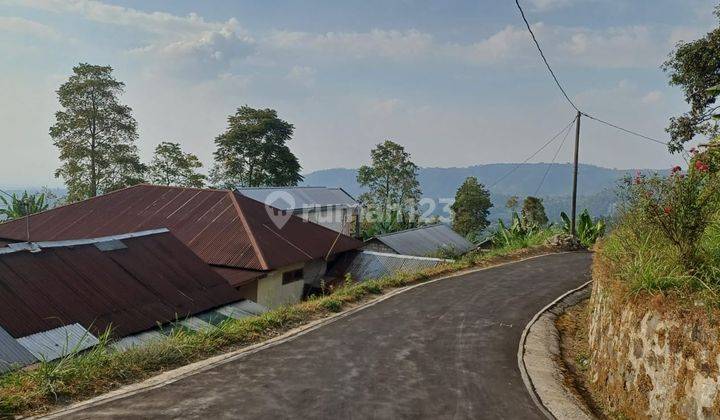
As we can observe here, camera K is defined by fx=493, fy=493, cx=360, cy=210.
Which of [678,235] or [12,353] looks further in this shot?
[12,353]

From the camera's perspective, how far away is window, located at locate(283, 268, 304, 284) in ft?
67.1

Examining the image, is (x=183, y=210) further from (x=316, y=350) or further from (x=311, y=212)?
(x=316, y=350)

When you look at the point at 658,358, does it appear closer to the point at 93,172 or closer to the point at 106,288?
the point at 106,288

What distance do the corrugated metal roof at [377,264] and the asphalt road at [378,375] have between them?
11.4 meters

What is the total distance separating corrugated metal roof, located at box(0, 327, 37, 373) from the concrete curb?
307 inches

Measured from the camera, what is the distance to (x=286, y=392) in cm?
608

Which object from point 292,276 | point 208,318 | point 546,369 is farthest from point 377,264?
point 546,369

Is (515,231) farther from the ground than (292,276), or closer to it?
farther from the ground

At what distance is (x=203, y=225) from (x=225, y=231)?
60.6 inches

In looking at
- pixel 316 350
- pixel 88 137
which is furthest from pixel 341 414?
pixel 88 137

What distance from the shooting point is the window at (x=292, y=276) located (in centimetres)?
2044

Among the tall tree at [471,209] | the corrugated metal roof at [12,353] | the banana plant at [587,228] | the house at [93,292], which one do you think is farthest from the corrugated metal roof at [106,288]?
the tall tree at [471,209]

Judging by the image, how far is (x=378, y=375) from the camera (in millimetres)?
6852

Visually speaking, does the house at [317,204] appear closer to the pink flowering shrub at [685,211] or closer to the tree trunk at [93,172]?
the tree trunk at [93,172]
